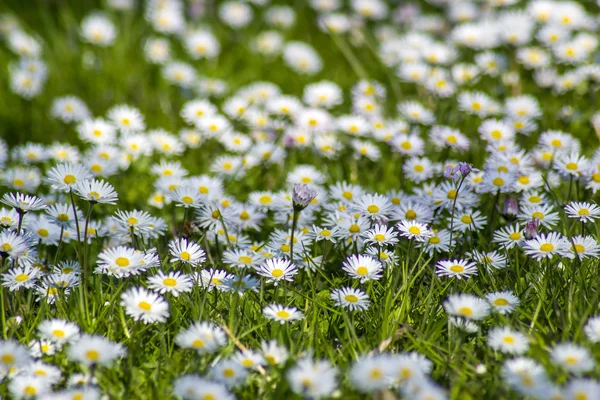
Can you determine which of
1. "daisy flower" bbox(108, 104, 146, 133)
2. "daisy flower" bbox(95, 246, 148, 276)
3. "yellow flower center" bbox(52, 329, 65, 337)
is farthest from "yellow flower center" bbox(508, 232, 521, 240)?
"daisy flower" bbox(108, 104, 146, 133)

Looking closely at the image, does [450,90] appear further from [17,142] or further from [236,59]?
[17,142]

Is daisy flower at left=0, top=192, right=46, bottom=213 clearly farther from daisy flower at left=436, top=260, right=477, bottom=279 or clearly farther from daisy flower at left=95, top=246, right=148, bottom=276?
daisy flower at left=436, top=260, right=477, bottom=279

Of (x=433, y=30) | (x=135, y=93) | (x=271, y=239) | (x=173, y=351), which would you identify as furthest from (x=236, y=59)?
(x=173, y=351)

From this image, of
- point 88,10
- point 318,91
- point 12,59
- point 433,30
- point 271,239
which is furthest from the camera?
point 88,10

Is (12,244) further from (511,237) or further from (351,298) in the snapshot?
(511,237)

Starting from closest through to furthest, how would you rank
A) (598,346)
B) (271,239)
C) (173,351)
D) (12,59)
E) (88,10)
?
1. (598,346)
2. (173,351)
3. (271,239)
4. (12,59)
5. (88,10)

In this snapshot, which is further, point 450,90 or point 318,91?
point 318,91

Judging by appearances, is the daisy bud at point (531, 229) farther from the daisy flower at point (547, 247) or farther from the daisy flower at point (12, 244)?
the daisy flower at point (12, 244)

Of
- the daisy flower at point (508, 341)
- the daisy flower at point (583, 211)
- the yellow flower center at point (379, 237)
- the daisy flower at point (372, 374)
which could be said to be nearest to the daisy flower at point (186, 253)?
the yellow flower center at point (379, 237)

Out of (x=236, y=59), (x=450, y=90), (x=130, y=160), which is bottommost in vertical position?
(x=130, y=160)
